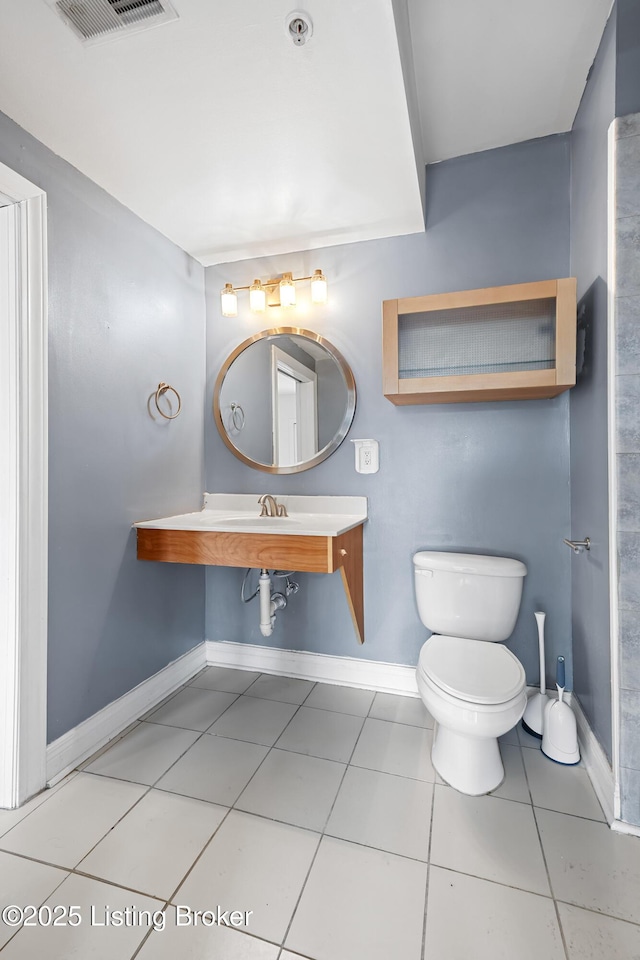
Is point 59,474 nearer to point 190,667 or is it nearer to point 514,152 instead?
point 190,667

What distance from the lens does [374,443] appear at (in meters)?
2.15

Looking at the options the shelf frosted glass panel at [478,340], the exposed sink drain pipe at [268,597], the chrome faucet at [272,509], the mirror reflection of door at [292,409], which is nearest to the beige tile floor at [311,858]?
the exposed sink drain pipe at [268,597]

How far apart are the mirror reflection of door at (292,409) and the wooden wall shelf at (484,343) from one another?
528mm

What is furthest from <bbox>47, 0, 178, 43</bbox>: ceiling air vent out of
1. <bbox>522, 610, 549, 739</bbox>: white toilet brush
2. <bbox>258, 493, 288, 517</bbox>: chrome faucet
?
<bbox>522, 610, 549, 739</bbox>: white toilet brush

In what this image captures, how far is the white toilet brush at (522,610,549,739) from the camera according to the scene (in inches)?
71.5

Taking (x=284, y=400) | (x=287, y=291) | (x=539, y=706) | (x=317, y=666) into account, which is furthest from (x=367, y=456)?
(x=539, y=706)

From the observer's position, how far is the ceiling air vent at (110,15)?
3.60 ft

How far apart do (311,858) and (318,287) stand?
7.02 feet

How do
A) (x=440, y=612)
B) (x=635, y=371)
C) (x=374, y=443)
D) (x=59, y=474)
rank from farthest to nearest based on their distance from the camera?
(x=374, y=443)
(x=440, y=612)
(x=59, y=474)
(x=635, y=371)

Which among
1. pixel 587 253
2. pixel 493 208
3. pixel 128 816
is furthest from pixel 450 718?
pixel 493 208

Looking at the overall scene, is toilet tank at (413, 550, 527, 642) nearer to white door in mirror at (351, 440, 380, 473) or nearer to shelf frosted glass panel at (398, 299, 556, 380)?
white door in mirror at (351, 440, 380, 473)

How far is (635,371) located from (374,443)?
1.07 meters

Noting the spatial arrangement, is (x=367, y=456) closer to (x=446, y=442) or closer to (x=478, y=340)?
(x=446, y=442)

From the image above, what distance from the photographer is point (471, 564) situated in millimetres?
1835
